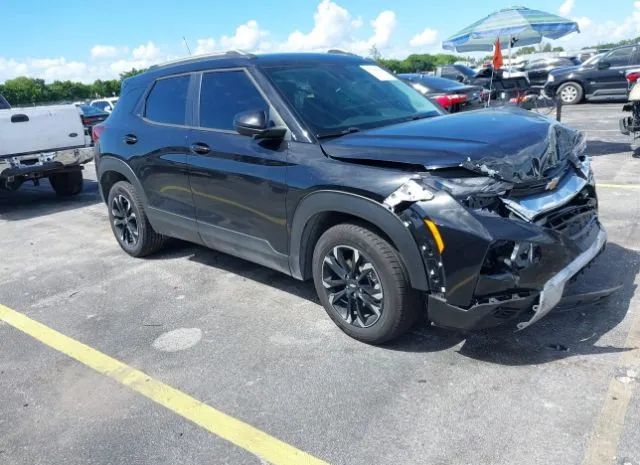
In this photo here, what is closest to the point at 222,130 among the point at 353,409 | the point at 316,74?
the point at 316,74

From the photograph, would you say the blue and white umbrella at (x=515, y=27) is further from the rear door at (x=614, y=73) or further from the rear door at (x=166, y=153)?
the rear door at (x=166, y=153)

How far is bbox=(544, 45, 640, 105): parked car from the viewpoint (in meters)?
16.7

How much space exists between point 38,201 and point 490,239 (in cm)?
874

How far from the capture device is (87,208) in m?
8.60

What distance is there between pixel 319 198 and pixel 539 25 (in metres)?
12.1

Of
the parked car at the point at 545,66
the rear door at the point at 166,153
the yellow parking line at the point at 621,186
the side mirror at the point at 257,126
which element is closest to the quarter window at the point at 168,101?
the rear door at the point at 166,153

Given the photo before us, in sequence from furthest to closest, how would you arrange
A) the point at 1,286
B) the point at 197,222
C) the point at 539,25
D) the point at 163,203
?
1. the point at 539,25
2. the point at 1,286
3. the point at 163,203
4. the point at 197,222

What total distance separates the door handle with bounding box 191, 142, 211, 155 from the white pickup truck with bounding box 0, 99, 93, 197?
4.87 m

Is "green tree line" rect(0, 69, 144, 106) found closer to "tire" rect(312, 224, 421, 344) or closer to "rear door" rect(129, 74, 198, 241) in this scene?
"rear door" rect(129, 74, 198, 241)

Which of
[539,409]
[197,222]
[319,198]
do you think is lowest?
[539,409]

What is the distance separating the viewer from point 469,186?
2.95 meters

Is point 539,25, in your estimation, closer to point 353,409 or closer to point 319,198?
point 319,198

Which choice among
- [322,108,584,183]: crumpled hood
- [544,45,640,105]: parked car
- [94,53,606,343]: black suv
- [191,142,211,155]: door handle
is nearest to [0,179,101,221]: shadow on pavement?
[94,53,606,343]: black suv

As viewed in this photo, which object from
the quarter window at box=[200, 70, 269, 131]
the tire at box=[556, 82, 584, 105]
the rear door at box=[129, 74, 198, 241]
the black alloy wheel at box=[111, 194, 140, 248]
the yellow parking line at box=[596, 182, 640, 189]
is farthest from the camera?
the tire at box=[556, 82, 584, 105]
